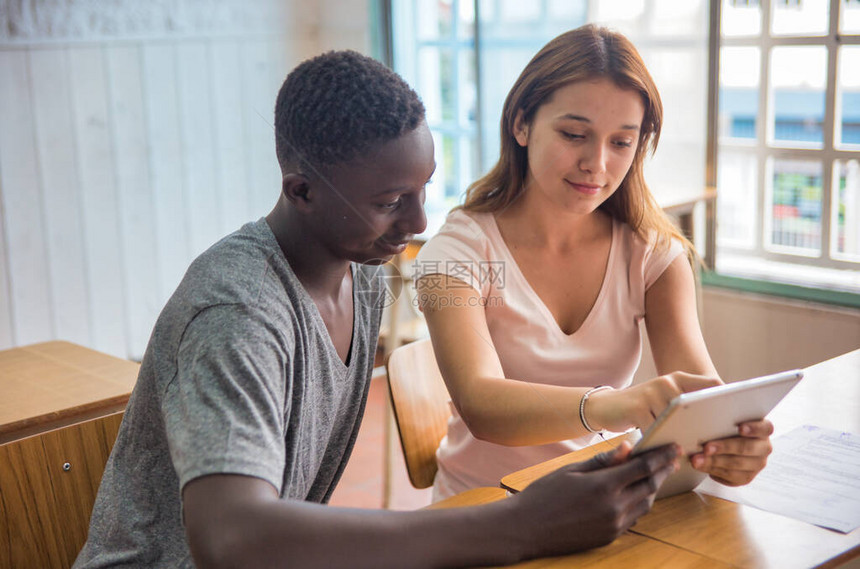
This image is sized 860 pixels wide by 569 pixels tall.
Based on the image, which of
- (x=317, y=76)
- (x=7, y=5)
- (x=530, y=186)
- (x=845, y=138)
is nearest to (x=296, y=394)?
(x=317, y=76)

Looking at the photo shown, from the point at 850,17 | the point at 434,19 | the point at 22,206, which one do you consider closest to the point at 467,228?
the point at 850,17

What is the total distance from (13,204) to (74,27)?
60 cm

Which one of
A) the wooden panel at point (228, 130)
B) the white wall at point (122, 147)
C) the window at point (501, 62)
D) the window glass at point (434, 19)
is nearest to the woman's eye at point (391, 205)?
the window at point (501, 62)

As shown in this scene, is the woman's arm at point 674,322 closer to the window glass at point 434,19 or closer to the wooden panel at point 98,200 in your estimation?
the wooden panel at point 98,200

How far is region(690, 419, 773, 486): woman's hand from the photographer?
947mm

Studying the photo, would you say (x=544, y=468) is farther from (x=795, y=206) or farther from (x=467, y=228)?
(x=795, y=206)

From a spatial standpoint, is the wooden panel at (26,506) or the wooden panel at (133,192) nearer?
the wooden panel at (26,506)

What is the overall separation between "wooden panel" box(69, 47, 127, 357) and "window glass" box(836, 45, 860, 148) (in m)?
2.26

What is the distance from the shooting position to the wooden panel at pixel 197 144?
9.89ft

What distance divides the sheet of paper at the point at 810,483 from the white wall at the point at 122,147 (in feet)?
5.89

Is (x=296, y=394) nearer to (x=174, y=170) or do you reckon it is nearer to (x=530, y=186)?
(x=530, y=186)

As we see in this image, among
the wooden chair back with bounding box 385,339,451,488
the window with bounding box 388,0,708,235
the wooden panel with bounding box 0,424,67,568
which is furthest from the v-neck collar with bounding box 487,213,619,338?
the window with bounding box 388,0,708,235

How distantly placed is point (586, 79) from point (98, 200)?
6.79ft

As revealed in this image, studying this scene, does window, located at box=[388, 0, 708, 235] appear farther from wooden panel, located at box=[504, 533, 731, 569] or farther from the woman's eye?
wooden panel, located at box=[504, 533, 731, 569]
